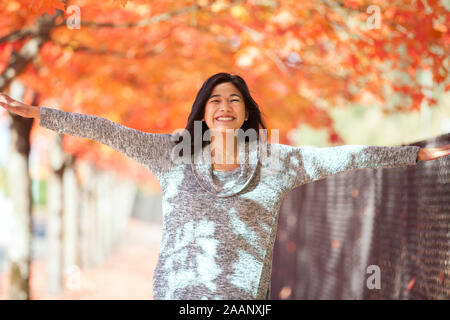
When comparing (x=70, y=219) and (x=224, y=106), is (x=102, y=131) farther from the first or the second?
(x=70, y=219)

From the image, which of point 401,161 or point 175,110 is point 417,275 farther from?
point 175,110

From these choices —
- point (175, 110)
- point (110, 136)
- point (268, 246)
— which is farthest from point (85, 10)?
point (268, 246)

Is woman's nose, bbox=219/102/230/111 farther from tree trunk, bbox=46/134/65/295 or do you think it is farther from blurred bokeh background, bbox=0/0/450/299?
→ tree trunk, bbox=46/134/65/295

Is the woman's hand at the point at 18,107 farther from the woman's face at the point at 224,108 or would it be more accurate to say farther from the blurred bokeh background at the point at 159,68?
the blurred bokeh background at the point at 159,68

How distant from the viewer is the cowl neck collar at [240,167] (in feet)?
9.45

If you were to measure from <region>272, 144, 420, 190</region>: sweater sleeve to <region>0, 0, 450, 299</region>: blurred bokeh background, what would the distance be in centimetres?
102

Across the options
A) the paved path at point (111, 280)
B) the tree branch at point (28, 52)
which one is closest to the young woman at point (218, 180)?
the tree branch at point (28, 52)

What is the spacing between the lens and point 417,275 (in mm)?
4125

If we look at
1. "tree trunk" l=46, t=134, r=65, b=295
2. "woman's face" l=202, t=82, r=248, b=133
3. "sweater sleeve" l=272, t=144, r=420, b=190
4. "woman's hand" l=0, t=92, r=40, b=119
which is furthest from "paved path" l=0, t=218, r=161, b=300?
"sweater sleeve" l=272, t=144, r=420, b=190

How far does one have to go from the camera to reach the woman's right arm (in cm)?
279

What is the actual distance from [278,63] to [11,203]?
4.33m

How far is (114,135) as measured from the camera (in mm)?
2855

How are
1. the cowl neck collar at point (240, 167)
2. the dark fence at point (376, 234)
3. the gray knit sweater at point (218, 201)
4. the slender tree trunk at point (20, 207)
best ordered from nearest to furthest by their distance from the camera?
the gray knit sweater at point (218, 201)
the cowl neck collar at point (240, 167)
the dark fence at point (376, 234)
the slender tree trunk at point (20, 207)

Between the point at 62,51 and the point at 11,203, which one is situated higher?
the point at 62,51
